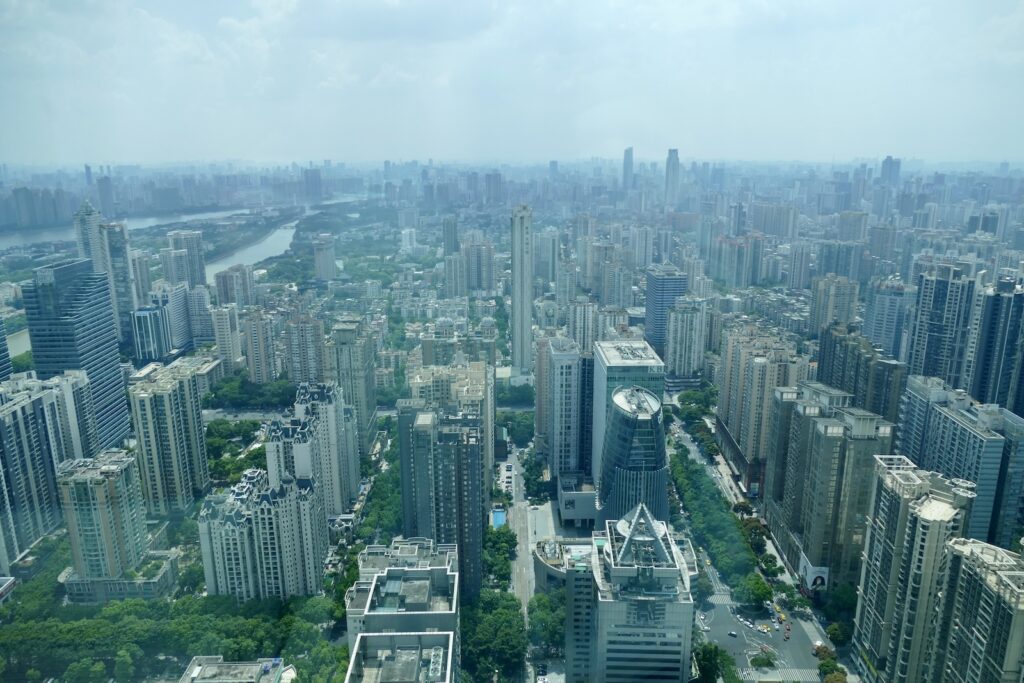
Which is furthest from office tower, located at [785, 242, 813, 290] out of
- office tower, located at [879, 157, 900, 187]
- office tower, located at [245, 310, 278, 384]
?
office tower, located at [245, 310, 278, 384]

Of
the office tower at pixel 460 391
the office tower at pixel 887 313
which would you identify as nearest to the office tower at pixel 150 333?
the office tower at pixel 460 391

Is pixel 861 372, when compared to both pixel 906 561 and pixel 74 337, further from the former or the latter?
pixel 74 337

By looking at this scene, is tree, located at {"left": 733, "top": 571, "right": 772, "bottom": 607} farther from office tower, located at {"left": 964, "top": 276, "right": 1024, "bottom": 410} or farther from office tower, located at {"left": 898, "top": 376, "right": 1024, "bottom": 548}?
office tower, located at {"left": 964, "top": 276, "right": 1024, "bottom": 410}

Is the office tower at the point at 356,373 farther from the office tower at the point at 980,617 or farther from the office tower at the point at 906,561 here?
the office tower at the point at 980,617

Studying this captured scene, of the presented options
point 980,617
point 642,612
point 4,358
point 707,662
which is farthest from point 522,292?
point 980,617

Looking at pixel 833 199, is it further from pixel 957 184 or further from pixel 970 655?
pixel 970 655

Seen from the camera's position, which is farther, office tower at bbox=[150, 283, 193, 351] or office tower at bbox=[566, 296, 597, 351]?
office tower at bbox=[150, 283, 193, 351]
